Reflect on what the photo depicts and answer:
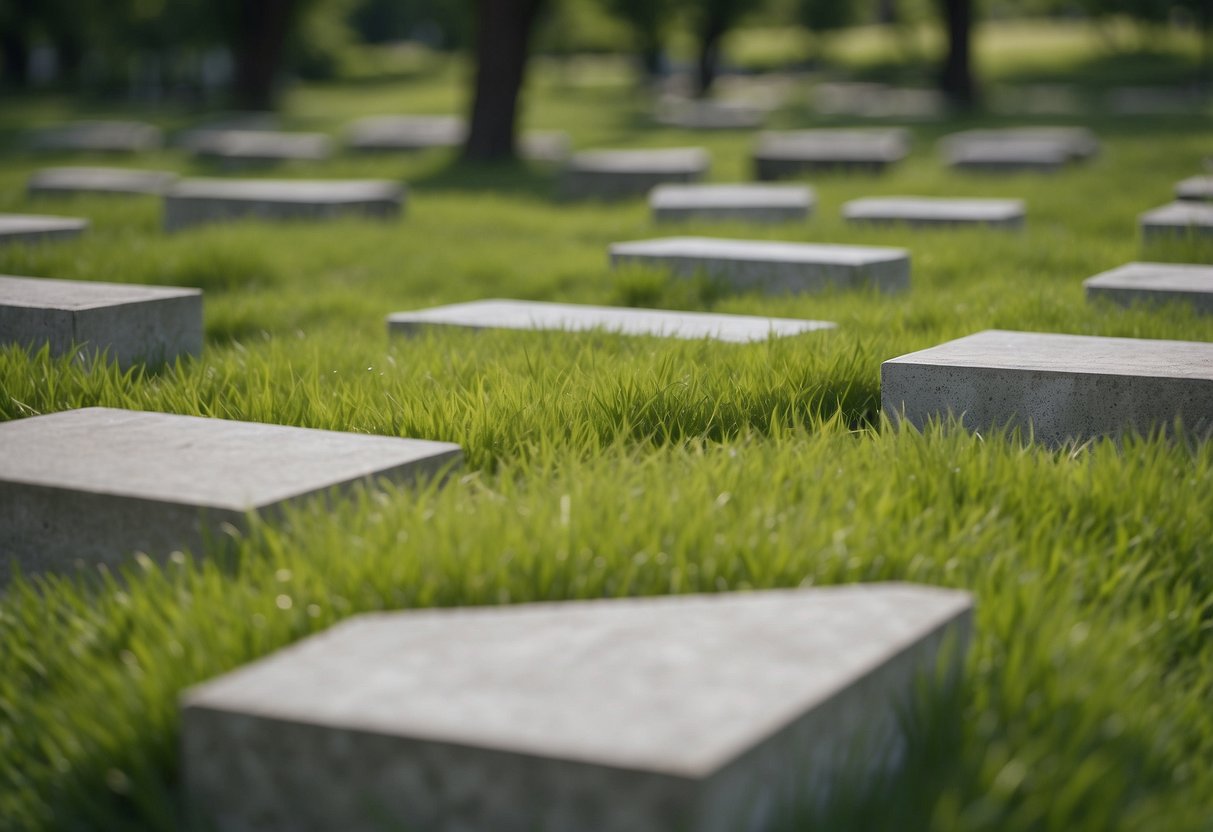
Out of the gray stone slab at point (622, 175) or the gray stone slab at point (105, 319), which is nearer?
the gray stone slab at point (105, 319)

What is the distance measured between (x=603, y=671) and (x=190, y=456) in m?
1.58

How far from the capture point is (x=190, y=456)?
3305 millimetres

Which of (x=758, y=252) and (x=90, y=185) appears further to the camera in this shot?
(x=90, y=185)

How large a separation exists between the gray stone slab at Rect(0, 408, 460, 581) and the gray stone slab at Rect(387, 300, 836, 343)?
200cm

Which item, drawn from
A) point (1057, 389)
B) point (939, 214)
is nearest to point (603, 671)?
point (1057, 389)

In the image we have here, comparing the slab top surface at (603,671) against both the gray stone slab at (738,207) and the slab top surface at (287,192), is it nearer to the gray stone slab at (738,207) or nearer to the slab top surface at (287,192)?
the gray stone slab at (738,207)

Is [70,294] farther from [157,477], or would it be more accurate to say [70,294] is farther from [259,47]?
[259,47]

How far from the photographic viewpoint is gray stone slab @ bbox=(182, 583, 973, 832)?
1812mm

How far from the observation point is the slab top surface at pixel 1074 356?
4078mm

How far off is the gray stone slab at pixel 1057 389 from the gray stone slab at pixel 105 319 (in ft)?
8.90

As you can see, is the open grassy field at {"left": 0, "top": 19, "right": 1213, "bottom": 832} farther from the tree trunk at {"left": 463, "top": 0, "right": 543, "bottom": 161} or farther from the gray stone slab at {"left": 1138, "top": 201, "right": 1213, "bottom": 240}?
the tree trunk at {"left": 463, "top": 0, "right": 543, "bottom": 161}

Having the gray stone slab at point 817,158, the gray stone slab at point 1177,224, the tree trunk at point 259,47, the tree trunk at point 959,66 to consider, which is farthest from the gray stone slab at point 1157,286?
the tree trunk at point 259,47

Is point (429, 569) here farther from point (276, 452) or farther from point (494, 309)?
point (494, 309)

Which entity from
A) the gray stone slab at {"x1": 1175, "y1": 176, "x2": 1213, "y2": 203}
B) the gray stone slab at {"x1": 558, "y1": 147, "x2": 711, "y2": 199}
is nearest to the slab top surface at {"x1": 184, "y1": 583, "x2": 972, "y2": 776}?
the gray stone slab at {"x1": 1175, "y1": 176, "x2": 1213, "y2": 203}
